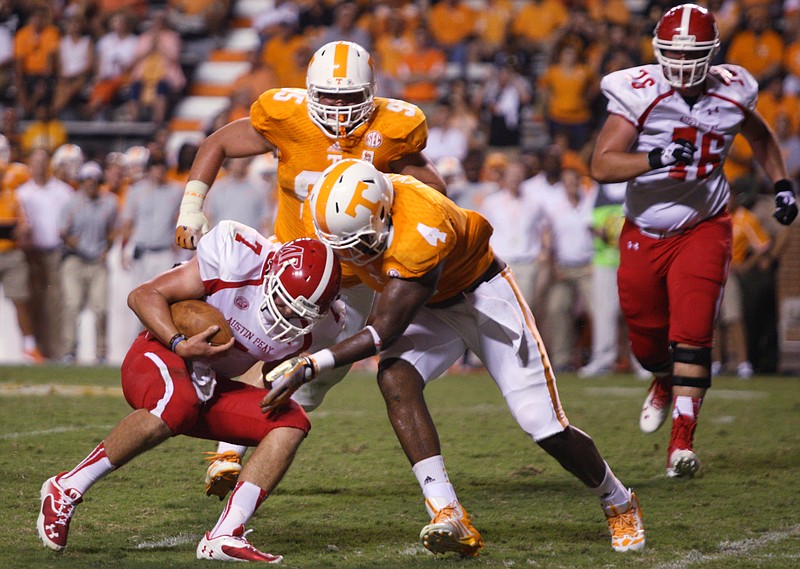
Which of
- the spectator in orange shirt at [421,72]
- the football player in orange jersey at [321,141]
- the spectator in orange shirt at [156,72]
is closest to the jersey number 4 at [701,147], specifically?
the football player in orange jersey at [321,141]

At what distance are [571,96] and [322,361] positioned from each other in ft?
30.5

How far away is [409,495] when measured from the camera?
16.3 feet

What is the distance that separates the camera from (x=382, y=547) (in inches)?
157

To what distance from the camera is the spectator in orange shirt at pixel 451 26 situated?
46.5 ft

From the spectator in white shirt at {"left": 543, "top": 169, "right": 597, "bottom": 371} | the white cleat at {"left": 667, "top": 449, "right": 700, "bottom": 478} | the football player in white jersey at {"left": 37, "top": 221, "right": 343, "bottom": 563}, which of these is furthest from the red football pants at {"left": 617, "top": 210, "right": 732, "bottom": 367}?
the spectator in white shirt at {"left": 543, "top": 169, "right": 597, "bottom": 371}

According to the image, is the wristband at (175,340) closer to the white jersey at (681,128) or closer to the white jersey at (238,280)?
the white jersey at (238,280)

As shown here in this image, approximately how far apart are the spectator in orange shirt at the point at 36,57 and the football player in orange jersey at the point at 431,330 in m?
10.8

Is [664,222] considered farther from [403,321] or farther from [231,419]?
[231,419]

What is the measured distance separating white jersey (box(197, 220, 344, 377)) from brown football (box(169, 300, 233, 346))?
0.15 feet

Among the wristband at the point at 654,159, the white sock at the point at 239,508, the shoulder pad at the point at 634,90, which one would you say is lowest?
the white sock at the point at 239,508

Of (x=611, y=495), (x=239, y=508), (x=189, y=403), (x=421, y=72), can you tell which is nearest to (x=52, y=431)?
(x=189, y=403)

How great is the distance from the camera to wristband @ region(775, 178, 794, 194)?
5.50m

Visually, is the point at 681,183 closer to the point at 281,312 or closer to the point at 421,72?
the point at 281,312

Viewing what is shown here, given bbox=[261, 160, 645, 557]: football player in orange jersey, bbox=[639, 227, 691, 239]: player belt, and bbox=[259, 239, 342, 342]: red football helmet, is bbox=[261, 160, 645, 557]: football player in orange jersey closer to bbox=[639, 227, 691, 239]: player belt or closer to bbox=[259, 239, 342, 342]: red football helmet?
bbox=[259, 239, 342, 342]: red football helmet
